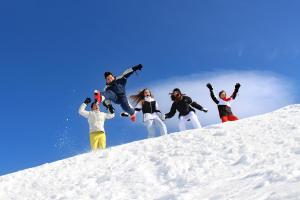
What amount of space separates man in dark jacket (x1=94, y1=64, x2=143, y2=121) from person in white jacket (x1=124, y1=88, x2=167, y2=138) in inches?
9.9

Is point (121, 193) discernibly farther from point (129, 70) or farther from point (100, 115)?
point (129, 70)

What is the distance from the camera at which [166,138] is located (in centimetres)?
1177

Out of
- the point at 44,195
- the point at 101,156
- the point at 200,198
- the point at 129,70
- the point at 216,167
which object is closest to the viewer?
the point at 200,198

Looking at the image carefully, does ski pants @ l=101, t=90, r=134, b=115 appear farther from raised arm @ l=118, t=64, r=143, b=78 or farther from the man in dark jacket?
raised arm @ l=118, t=64, r=143, b=78

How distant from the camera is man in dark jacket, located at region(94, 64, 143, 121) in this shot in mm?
14875

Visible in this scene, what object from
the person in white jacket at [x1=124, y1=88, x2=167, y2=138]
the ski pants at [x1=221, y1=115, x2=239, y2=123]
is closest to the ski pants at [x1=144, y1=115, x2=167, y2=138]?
the person in white jacket at [x1=124, y1=88, x2=167, y2=138]

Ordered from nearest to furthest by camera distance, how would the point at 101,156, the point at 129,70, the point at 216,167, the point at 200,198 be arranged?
the point at 200,198 → the point at 216,167 → the point at 101,156 → the point at 129,70

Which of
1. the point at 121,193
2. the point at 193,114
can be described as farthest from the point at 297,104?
the point at 121,193

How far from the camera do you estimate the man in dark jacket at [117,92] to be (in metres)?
14.9

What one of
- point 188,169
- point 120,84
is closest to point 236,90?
point 120,84

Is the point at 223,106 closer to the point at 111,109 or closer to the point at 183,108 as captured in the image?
the point at 183,108

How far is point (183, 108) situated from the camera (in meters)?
14.5

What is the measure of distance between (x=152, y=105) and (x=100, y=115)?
4.95 ft

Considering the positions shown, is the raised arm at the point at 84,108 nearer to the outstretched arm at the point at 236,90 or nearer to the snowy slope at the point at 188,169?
the snowy slope at the point at 188,169
